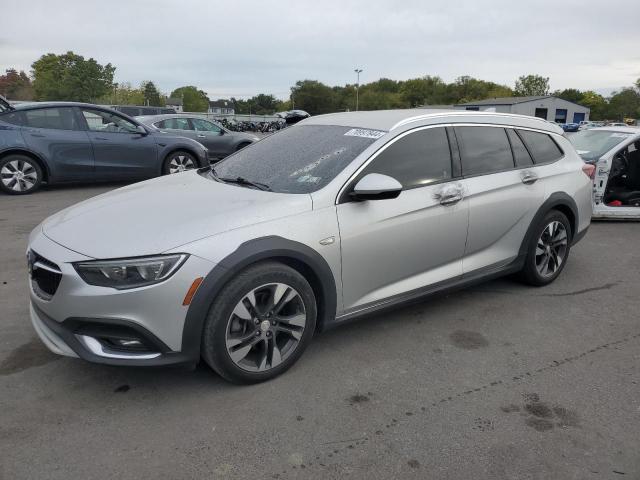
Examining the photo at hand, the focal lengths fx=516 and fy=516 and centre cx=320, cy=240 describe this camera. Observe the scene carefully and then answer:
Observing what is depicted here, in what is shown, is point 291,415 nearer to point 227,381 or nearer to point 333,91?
point 227,381

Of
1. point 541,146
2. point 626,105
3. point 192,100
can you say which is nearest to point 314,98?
point 192,100

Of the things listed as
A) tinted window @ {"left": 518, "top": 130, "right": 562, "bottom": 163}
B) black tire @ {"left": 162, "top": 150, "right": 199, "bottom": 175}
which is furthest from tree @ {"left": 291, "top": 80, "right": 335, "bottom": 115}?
tinted window @ {"left": 518, "top": 130, "right": 562, "bottom": 163}

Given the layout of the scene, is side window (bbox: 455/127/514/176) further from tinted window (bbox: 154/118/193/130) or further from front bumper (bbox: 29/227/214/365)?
tinted window (bbox: 154/118/193/130)

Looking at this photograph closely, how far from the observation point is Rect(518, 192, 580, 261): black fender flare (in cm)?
442

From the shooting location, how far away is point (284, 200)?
3.15 meters

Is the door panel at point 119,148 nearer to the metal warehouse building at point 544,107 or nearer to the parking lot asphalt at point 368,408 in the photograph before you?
the parking lot asphalt at point 368,408

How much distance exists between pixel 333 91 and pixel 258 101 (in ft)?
79.7

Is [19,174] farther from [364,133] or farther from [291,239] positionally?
[291,239]

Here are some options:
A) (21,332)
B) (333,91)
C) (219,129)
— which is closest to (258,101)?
(333,91)

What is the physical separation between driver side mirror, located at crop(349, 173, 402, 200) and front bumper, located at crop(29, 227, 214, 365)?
105cm

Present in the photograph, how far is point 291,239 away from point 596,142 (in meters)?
6.88

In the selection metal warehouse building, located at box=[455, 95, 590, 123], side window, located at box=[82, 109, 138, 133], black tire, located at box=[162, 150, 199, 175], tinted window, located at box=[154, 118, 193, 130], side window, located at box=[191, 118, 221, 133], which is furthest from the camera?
metal warehouse building, located at box=[455, 95, 590, 123]

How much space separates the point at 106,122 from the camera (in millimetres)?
9156

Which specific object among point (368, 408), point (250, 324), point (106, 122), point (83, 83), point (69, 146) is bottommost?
point (368, 408)
